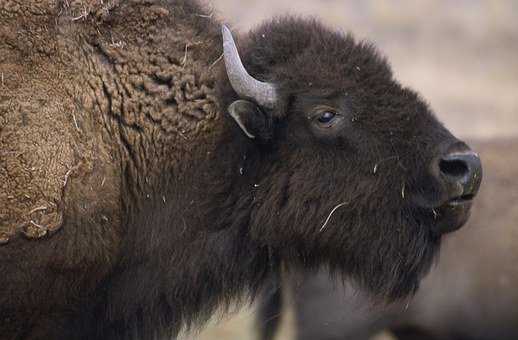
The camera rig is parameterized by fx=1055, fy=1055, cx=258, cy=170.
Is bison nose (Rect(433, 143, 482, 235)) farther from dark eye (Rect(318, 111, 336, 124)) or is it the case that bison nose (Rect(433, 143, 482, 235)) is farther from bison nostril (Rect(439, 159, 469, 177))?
dark eye (Rect(318, 111, 336, 124))

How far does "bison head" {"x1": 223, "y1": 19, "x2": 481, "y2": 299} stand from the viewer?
4.55m

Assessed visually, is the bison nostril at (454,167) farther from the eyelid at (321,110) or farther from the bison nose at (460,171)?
the eyelid at (321,110)

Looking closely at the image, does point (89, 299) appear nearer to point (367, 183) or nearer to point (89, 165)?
point (89, 165)

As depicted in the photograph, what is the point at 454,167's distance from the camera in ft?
14.7

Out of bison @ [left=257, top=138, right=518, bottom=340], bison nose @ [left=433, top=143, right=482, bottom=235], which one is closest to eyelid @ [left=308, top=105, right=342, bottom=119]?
bison nose @ [left=433, top=143, right=482, bottom=235]

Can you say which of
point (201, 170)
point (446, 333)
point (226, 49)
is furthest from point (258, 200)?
point (446, 333)

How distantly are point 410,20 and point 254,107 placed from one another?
16332mm

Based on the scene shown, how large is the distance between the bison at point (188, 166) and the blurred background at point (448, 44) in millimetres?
11363

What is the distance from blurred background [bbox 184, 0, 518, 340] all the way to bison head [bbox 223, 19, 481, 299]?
11335 millimetres

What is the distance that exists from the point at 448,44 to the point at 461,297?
13.6 meters

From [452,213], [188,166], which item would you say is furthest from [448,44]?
[188,166]

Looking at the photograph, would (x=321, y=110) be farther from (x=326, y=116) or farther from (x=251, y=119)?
(x=251, y=119)

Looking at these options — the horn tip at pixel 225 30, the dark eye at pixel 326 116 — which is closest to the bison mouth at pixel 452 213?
the dark eye at pixel 326 116

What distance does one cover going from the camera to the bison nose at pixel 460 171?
14.6 feet
